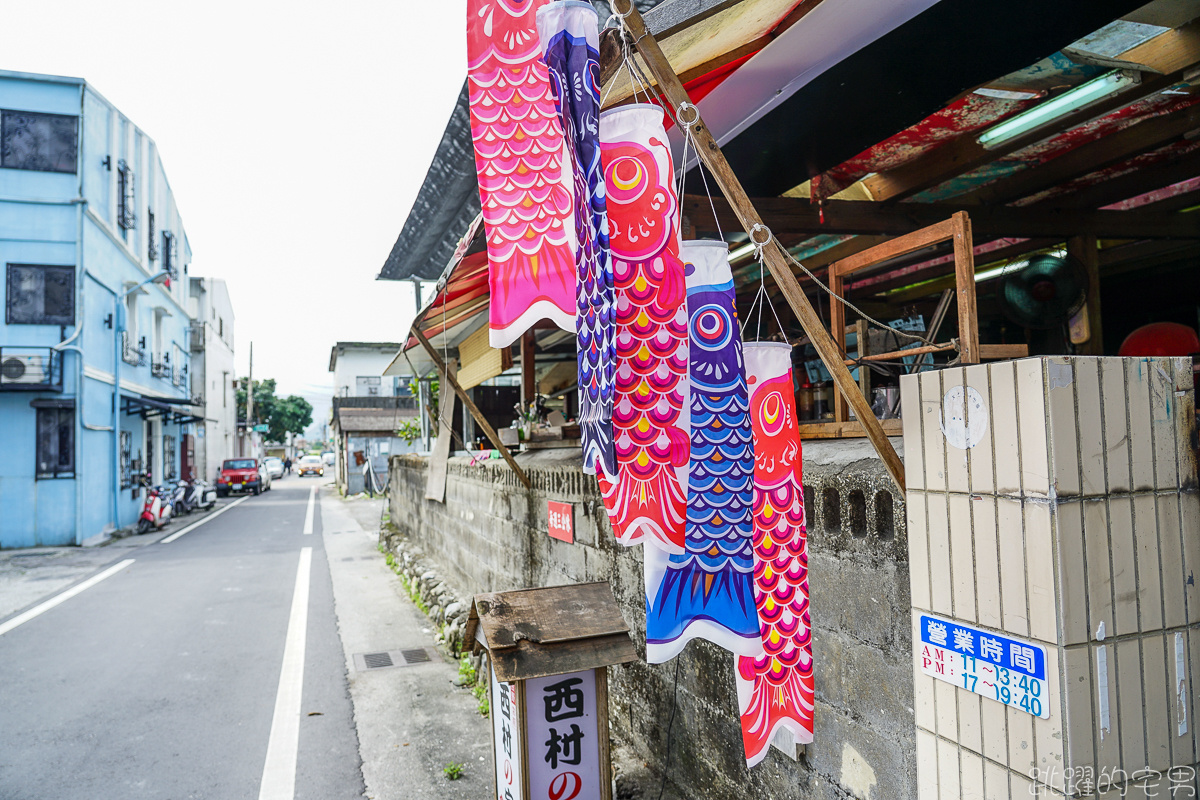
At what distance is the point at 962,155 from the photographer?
14.7 feet

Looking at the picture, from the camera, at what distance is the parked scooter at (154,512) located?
58.6 ft

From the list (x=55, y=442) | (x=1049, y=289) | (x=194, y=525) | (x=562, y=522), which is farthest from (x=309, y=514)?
(x=1049, y=289)

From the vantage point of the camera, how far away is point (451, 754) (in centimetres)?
523

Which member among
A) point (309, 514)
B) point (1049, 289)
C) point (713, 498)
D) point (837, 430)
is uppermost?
point (1049, 289)

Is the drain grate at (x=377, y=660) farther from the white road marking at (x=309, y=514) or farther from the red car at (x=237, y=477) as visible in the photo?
the red car at (x=237, y=477)

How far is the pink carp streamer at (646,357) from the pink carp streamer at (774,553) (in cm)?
61

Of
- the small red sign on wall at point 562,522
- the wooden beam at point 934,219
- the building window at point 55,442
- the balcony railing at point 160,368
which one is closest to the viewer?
the wooden beam at point 934,219

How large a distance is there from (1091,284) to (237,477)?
32499 millimetres

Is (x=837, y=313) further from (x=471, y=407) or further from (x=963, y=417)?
(x=471, y=407)

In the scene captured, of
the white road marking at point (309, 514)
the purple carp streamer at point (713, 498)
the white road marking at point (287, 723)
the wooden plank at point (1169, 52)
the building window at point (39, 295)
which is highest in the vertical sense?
the building window at point (39, 295)

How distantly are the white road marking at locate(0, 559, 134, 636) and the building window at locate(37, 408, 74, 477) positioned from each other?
4427 millimetres

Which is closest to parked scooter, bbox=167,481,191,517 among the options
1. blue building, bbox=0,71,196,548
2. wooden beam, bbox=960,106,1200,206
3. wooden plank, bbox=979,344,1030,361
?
blue building, bbox=0,71,196,548

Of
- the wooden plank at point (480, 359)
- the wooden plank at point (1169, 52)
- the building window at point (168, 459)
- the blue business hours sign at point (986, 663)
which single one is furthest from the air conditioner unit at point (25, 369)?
the wooden plank at point (1169, 52)

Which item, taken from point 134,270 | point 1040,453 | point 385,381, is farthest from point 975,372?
point 385,381
